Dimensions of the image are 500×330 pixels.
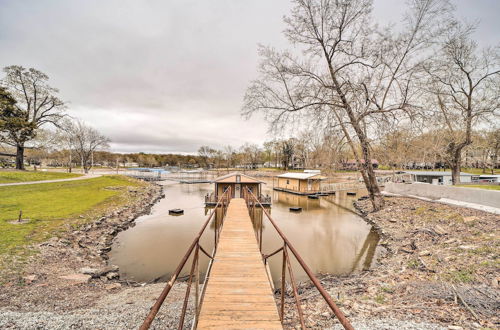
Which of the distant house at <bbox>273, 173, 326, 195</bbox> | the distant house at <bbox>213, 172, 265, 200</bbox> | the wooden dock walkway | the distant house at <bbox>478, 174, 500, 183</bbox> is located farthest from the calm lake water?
the distant house at <bbox>478, 174, 500, 183</bbox>

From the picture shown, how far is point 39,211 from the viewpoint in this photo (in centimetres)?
1295

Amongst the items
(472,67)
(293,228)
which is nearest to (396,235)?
(293,228)

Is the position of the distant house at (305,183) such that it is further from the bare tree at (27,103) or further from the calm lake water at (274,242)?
the bare tree at (27,103)

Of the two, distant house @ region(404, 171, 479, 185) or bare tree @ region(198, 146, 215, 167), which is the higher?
bare tree @ region(198, 146, 215, 167)

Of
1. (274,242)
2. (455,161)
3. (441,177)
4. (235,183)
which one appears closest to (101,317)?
(274,242)

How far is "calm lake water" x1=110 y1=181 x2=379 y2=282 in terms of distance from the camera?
948 centimetres

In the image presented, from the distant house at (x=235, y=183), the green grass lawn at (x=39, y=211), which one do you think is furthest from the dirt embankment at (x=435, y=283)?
the distant house at (x=235, y=183)

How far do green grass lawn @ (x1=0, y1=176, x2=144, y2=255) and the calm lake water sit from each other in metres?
3.10

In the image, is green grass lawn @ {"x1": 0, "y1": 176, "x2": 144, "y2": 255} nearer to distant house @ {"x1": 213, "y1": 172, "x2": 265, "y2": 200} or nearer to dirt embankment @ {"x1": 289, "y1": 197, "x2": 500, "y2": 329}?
distant house @ {"x1": 213, "y1": 172, "x2": 265, "y2": 200}

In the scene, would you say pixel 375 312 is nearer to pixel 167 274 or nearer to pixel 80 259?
pixel 167 274

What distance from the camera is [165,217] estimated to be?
18.6 metres

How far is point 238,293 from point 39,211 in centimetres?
1578

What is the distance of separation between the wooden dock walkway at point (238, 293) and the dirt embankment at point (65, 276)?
3972mm

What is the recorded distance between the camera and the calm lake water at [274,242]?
9.48 m
